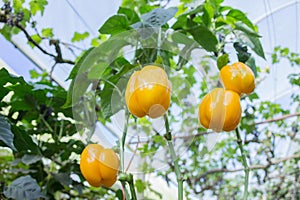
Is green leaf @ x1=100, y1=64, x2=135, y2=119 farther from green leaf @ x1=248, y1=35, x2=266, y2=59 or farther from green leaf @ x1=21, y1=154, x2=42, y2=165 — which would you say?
green leaf @ x1=21, y1=154, x2=42, y2=165

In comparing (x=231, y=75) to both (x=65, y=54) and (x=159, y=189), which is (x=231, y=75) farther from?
(x=159, y=189)

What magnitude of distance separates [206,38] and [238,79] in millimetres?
189

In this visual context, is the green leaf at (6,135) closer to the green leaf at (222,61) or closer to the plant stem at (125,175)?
the plant stem at (125,175)

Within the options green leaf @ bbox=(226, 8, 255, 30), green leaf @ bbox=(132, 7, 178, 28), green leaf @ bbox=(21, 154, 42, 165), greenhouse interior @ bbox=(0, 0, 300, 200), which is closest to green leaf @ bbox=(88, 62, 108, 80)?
greenhouse interior @ bbox=(0, 0, 300, 200)

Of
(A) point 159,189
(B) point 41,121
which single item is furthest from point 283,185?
(B) point 41,121

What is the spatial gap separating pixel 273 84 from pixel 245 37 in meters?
3.50

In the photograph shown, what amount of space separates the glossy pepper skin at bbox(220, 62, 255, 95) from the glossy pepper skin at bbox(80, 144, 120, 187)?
0.54 ft

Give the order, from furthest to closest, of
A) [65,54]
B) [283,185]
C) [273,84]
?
[273,84], [283,185], [65,54]

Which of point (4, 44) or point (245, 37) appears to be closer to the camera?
point (245, 37)

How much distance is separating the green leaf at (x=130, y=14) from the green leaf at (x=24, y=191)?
0.40 m

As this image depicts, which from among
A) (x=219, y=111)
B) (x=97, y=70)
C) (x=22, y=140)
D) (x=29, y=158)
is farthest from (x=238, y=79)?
(x=29, y=158)

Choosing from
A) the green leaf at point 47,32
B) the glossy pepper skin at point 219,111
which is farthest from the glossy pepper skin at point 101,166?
the green leaf at point 47,32

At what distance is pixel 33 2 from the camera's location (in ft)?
3.63

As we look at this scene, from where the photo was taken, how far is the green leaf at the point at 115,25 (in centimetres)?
66
